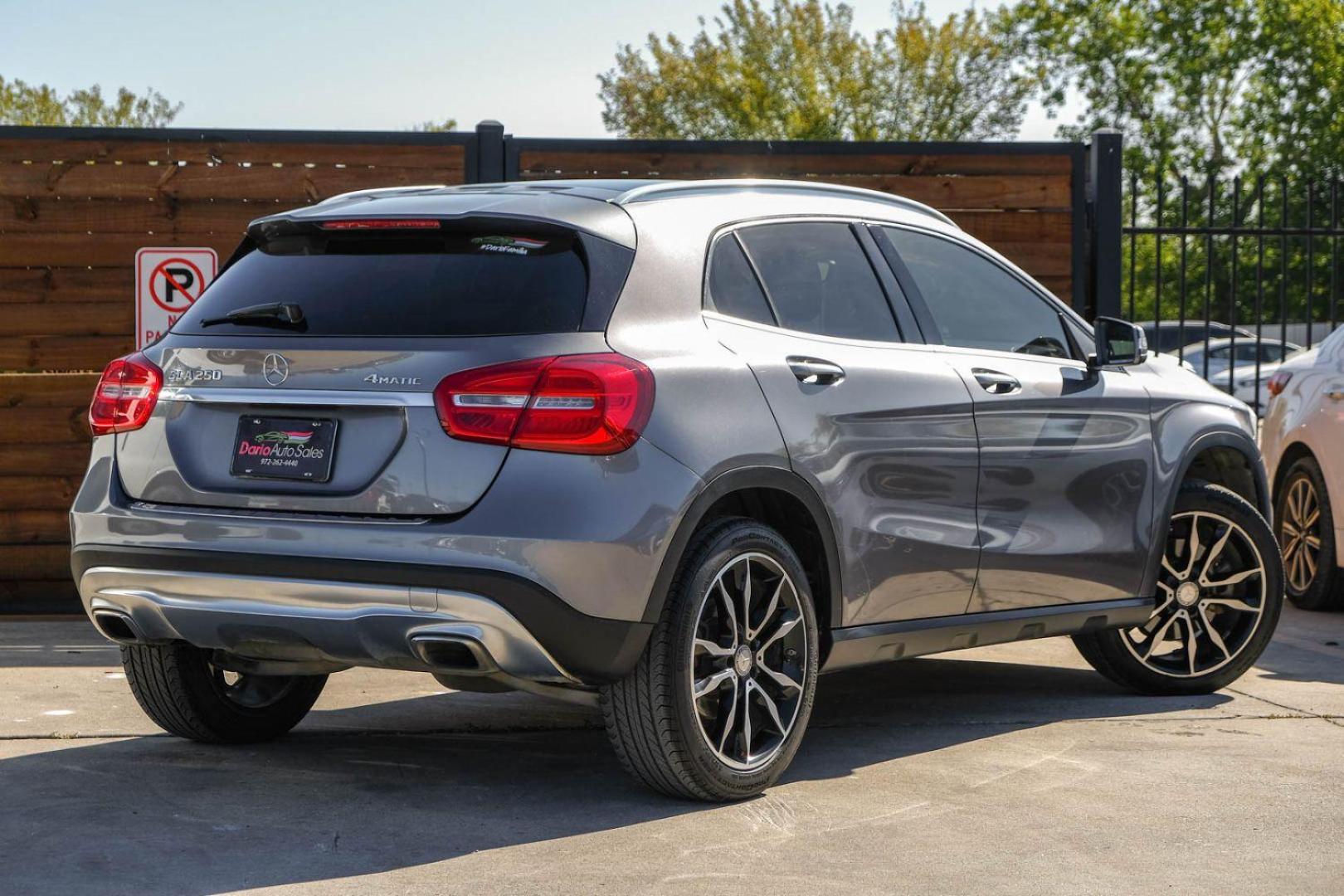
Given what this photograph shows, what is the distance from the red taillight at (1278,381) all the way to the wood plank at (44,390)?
6217 mm

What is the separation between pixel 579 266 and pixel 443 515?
0.77 meters

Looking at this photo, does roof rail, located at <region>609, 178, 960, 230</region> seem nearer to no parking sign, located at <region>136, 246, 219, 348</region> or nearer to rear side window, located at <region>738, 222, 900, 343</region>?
rear side window, located at <region>738, 222, 900, 343</region>

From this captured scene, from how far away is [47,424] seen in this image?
9.38 m

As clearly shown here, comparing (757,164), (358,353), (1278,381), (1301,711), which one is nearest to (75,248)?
(757,164)

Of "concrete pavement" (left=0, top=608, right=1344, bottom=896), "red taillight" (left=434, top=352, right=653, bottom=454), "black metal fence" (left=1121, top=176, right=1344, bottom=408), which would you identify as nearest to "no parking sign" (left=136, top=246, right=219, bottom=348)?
"concrete pavement" (left=0, top=608, right=1344, bottom=896)

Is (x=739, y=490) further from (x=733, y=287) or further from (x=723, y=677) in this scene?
(x=733, y=287)

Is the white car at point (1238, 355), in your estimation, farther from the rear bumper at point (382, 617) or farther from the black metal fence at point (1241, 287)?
the rear bumper at point (382, 617)

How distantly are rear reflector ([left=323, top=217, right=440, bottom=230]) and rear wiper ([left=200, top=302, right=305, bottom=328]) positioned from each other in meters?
0.26

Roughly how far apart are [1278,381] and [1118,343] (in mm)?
4008

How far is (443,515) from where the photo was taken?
4570 mm

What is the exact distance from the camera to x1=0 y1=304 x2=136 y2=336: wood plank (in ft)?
30.9

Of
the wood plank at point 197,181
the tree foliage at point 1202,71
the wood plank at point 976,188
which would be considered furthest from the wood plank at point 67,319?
the tree foliage at point 1202,71

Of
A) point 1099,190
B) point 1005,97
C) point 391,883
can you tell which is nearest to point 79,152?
point 1099,190

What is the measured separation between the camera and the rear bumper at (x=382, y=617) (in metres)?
4.54
